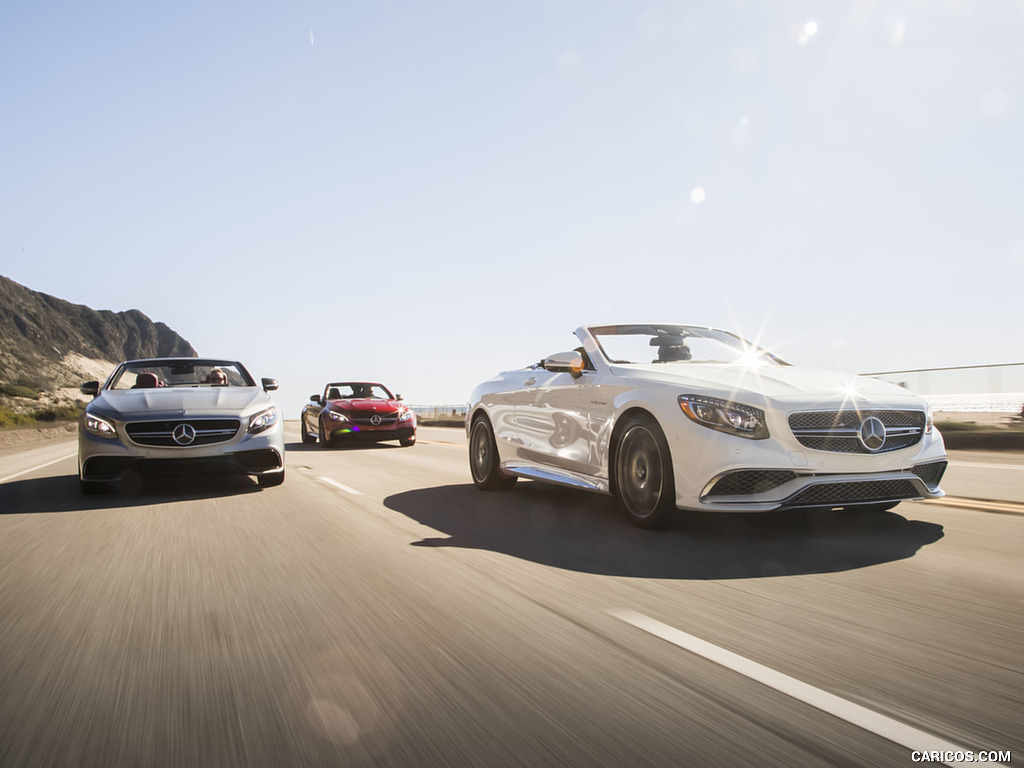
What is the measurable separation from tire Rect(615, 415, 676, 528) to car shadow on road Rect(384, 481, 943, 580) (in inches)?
5.5

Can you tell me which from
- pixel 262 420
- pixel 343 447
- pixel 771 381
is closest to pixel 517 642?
pixel 771 381

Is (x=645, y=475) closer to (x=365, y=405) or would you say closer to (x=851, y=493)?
(x=851, y=493)

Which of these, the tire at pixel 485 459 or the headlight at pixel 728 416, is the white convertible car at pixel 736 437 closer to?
the headlight at pixel 728 416

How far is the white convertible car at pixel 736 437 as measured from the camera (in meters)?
4.96

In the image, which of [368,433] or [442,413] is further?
[442,413]

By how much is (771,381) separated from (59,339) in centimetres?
12314

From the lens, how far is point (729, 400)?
5.12 metres

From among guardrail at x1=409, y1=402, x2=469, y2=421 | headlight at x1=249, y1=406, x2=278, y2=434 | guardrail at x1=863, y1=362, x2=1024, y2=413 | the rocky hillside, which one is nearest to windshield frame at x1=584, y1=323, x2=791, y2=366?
headlight at x1=249, y1=406, x2=278, y2=434

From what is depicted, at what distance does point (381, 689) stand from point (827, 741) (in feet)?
4.52

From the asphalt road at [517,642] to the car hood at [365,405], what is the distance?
10.8 meters

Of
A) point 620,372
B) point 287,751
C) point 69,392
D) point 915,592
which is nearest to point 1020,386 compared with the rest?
point 620,372

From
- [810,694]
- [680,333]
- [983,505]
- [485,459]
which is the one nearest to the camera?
[810,694]

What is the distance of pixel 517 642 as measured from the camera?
3168 mm

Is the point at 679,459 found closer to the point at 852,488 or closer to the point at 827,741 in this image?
the point at 852,488
